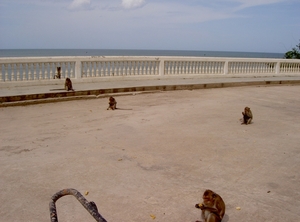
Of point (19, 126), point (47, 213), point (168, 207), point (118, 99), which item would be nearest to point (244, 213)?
point (168, 207)

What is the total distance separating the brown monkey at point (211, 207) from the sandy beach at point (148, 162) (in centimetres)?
40

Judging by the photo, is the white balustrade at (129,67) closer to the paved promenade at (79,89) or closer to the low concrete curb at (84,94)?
the paved promenade at (79,89)

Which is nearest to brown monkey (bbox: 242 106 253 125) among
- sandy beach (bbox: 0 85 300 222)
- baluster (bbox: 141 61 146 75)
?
sandy beach (bbox: 0 85 300 222)

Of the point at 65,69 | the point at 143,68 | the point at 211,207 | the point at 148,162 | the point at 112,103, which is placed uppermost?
the point at 143,68

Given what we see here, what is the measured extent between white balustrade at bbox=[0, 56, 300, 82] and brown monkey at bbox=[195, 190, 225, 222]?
10.7 m

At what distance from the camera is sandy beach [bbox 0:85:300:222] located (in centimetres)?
387

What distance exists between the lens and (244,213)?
377 cm

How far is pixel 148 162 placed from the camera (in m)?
5.36

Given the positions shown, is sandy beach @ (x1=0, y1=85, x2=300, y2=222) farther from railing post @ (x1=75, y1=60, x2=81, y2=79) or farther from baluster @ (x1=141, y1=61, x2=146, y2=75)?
baluster @ (x1=141, y1=61, x2=146, y2=75)

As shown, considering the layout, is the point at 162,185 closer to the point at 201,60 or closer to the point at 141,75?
the point at 141,75

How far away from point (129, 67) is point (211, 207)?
13047 mm

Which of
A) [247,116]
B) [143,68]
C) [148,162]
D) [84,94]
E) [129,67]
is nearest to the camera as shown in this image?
[148,162]

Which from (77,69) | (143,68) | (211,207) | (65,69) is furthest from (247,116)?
(143,68)

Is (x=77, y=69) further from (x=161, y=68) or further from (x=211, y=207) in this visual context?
(x=211, y=207)
